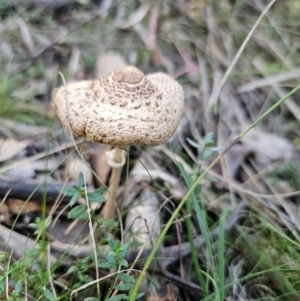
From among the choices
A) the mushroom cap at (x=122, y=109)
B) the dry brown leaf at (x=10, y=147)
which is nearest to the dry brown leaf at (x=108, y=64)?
the dry brown leaf at (x=10, y=147)

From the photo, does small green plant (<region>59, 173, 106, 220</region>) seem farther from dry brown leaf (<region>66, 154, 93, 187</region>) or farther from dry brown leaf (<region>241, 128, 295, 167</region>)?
dry brown leaf (<region>241, 128, 295, 167</region>)

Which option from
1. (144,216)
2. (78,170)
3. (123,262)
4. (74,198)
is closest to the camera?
(123,262)

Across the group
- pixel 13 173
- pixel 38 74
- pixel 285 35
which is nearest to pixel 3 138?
pixel 13 173

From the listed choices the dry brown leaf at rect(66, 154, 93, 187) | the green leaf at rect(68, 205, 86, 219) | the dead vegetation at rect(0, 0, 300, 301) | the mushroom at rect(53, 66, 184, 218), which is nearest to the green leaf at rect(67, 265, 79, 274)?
the dead vegetation at rect(0, 0, 300, 301)

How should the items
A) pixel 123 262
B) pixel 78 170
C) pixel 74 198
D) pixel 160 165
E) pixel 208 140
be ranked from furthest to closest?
pixel 160 165 < pixel 78 170 < pixel 208 140 < pixel 74 198 < pixel 123 262

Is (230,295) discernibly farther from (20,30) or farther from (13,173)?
(20,30)

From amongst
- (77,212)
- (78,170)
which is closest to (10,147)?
(78,170)

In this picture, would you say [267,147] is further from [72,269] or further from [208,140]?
[72,269]
